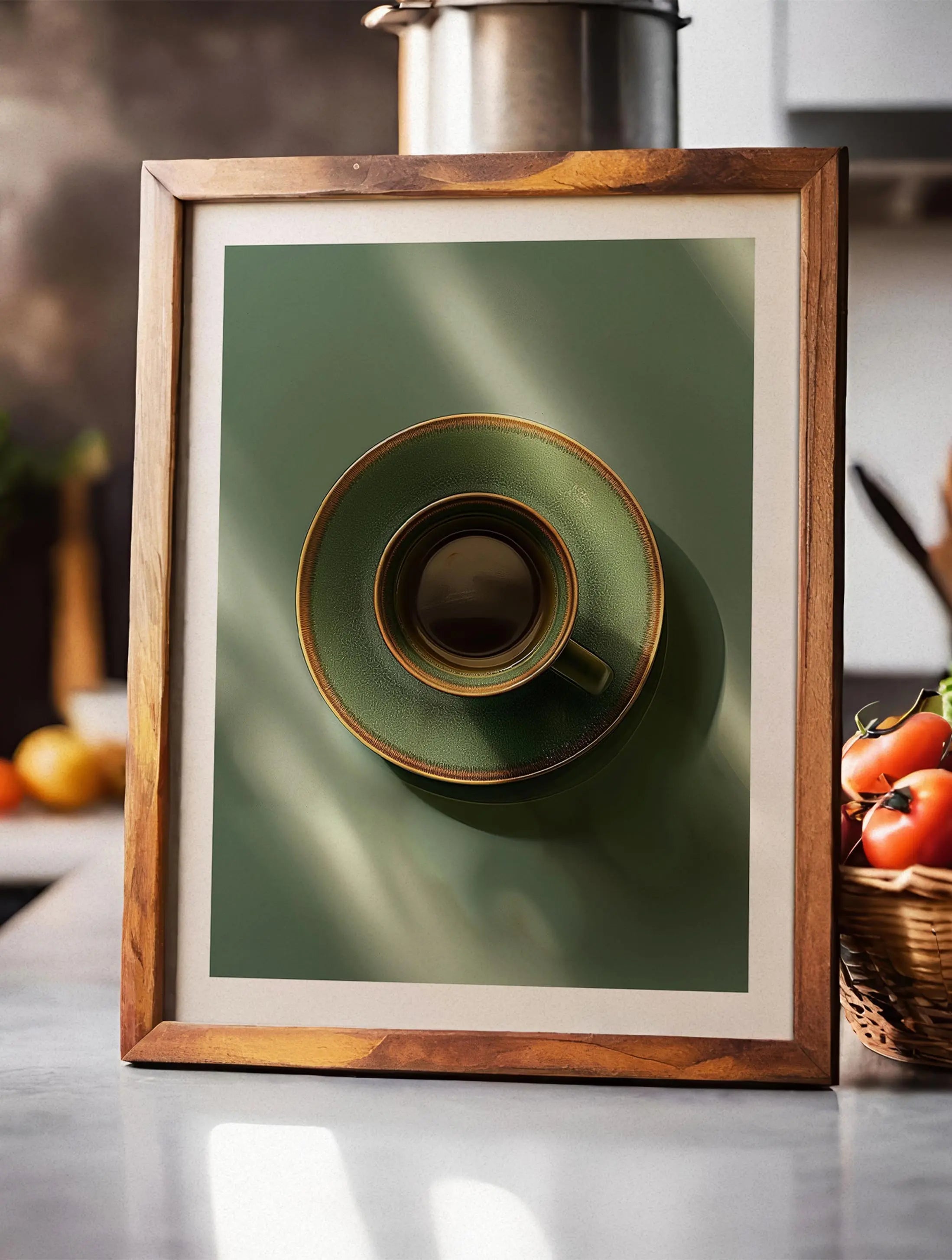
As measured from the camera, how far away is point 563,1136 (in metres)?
0.69

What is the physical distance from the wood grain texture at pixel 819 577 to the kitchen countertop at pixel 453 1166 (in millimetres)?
93

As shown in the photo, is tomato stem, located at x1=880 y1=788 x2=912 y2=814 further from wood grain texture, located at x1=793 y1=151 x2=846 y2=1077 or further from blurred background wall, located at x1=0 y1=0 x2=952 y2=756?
blurred background wall, located at x1=0 y1=0 x2=952 y2=756

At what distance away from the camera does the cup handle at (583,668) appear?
0.76m

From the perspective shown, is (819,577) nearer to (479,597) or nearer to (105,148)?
(479,597)

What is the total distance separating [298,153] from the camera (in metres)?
1.42

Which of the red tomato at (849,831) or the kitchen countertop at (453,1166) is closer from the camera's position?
the kitchen countertop at (453,1166)

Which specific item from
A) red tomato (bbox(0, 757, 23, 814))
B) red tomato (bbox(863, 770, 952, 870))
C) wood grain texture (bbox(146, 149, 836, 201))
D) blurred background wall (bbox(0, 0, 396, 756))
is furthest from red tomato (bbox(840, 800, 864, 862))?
red tomato (bbox(0, 757, 23, 814))

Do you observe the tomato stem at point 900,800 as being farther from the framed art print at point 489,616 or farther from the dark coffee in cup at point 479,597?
the dark coffee in cup at point 479,597

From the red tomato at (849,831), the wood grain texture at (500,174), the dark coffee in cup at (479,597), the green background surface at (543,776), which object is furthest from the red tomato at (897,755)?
the wood grain texture at (500,174)

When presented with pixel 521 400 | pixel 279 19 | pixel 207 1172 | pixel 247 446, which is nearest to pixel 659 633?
pixel 521 400

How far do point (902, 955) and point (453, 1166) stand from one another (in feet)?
1.02

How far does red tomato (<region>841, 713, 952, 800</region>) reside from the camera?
2.83 feet

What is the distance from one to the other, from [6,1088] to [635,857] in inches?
17.0

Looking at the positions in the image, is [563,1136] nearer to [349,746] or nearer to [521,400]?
[349,746]
